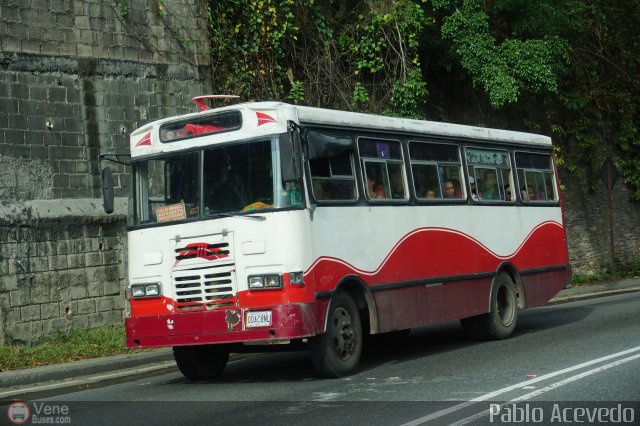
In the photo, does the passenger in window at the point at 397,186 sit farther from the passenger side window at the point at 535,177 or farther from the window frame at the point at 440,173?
the passenger side window at the point at 535,177

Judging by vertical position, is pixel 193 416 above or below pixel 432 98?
below

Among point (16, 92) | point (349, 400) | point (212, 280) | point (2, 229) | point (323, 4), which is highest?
point (323, 4)

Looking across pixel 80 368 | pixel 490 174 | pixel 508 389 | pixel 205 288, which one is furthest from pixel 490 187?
pixel 80 368

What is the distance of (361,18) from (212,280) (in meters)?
13.3

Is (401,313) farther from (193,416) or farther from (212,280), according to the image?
(193,416)

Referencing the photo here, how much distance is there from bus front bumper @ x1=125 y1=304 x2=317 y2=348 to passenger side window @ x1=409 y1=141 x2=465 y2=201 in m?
3.31

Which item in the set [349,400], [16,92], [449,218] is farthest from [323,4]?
[349,400]

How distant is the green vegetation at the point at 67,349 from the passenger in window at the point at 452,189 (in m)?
5.29

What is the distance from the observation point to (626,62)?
103 feet

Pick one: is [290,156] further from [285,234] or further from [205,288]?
[205,288]

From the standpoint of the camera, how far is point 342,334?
38.2 feet

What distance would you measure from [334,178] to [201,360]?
2673mm

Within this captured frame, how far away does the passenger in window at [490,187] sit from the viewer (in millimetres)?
15398
